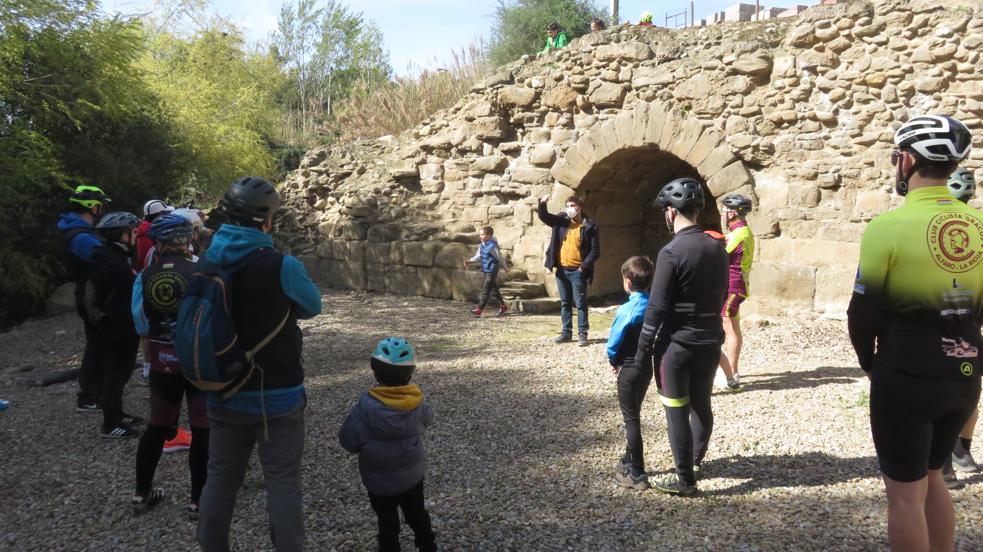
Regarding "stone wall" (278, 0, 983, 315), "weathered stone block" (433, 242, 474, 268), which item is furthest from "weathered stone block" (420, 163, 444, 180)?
"weathered stone block" (433, 242, 474, 268)

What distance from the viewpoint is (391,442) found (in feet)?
9.50

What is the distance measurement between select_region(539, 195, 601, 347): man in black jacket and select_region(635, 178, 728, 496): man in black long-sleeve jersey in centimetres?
405

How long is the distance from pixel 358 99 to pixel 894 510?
18.0 metres

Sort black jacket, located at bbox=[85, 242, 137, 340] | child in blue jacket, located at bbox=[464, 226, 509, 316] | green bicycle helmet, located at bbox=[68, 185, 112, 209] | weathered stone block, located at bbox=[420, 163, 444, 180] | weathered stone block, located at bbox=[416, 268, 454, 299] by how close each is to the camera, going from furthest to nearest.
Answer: weathered stone block, located at bbox=[420, 163, 444, 180] → weathered stone block, located at bbox=[416, 268, 454, 299] → child in blue jacket, located at bbox=[464, 226, 509, 316] → green bicycle helmet, located at bbox=[68, 185, 112, 209] → black jacket, located at bbox=[85, 242, 137, 340]

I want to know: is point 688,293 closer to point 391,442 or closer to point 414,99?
point 391,442

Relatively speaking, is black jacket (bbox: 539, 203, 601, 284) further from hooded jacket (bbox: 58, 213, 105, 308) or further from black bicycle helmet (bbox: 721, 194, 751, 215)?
hooded jacket (bbox: 58, 213, 105, 308)

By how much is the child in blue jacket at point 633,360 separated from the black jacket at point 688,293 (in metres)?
0.17

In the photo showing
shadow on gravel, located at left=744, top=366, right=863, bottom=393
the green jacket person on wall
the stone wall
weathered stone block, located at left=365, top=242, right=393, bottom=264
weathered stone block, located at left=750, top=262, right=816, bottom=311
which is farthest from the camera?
the green jacket person on wall

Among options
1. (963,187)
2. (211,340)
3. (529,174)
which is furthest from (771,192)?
(211,340)

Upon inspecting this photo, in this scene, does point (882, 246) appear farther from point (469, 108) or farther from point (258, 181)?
point (469, 108)

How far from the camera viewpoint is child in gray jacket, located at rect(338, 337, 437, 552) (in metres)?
2.88

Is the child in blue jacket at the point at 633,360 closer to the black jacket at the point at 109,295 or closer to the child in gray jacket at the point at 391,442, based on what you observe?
the child in gray jacket at the point at 391,442

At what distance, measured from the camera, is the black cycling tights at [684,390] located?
351 cm

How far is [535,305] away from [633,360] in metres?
6.48
